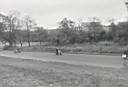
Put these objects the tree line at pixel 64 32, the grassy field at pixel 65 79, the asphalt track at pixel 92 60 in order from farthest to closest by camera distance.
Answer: the tree line at pixel 64 32, the asphalt track at pixel 92 60, the grassy field at pixel 65 79

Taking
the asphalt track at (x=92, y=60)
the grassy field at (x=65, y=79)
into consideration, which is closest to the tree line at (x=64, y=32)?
the asphalt track at (x=92, y=60)

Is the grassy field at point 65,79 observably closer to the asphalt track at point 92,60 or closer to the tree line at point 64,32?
the asphalt track at point 92,60

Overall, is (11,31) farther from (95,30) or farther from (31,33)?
(95,30)

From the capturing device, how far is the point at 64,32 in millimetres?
61281

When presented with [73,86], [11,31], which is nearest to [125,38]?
[73,86]

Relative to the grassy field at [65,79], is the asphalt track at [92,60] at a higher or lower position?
lower

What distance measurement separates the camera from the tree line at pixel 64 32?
52.7 metres

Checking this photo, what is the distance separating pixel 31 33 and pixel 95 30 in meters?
29.8

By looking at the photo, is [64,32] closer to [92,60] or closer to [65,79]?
[92,60]

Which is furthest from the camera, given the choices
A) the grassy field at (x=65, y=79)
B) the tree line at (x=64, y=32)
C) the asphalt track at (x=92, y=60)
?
the tree line at (x=64, y=32)

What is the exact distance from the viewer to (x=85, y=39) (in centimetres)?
5738

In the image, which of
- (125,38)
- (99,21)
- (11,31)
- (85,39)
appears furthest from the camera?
(11,31)

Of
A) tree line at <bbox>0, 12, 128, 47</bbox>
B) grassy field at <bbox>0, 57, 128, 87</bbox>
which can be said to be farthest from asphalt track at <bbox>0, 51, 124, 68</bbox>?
tree line at <bbox>0, 12, 128, 47</bbox>

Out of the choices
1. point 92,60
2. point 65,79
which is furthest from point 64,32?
point 65,79
